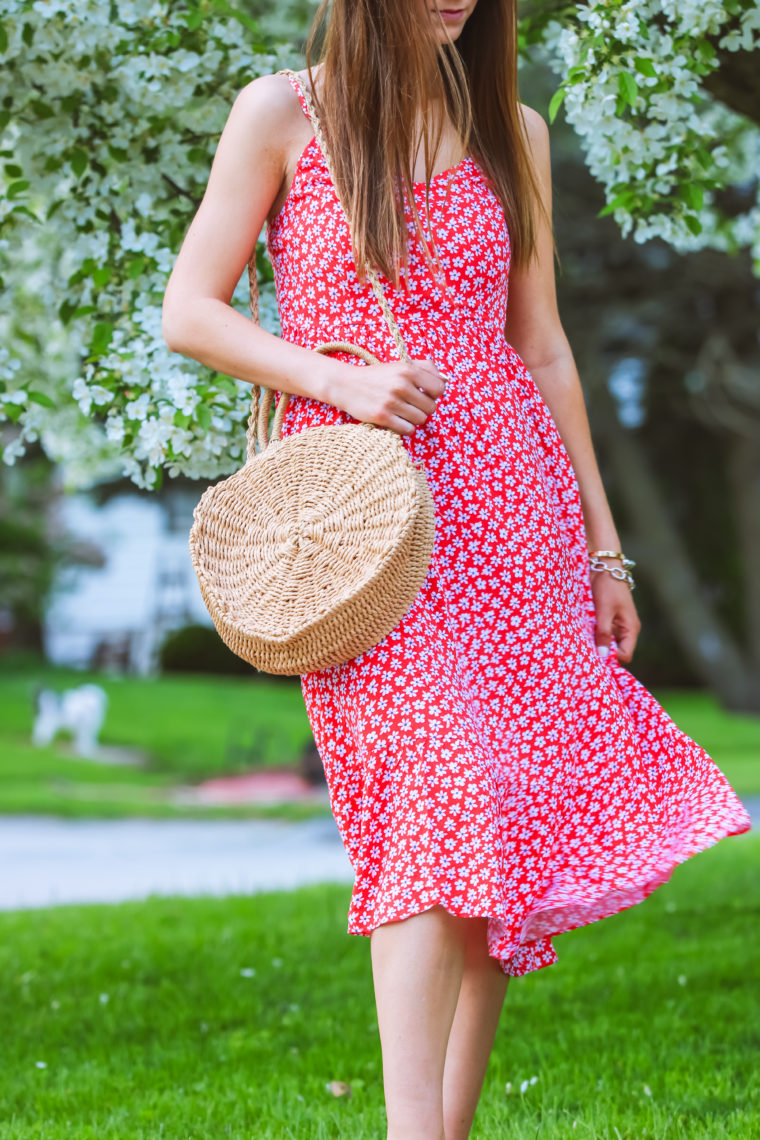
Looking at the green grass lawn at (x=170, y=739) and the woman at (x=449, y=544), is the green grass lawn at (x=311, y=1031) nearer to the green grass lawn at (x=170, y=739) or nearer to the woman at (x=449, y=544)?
the woman at (x=449, y=544)

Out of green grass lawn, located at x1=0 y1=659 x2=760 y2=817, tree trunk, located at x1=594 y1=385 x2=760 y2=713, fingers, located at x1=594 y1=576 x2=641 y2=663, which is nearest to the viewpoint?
fingers, located at x1=594 y1=576 x2=641 y2=663

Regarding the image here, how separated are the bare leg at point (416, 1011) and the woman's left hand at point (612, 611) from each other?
735 mm

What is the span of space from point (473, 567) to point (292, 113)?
81cm

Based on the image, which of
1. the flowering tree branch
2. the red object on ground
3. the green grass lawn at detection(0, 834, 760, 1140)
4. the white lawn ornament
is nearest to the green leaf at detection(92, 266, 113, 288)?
the flowering tree branch

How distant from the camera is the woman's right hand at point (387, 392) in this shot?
6.73ft

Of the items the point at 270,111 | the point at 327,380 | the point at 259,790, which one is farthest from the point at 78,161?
the point at 259,790

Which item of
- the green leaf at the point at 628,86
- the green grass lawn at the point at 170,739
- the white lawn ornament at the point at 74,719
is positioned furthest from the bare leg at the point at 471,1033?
the white lawn ornament at the point at 74,719

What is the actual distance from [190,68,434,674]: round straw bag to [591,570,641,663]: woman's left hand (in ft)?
1.84

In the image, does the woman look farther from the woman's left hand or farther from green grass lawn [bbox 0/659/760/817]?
green grass lawn [bbox 0/659/760/817]

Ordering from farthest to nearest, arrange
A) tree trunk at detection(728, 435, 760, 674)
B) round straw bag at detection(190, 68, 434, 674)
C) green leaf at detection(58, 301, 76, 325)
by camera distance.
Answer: tree trunk at detection(728, 435, 760, 674), green leaf at detection(58, 301, 76, 325), round straw bag at detection(190, 68, 434, 674)

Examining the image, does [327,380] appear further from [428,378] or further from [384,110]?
[384,110]

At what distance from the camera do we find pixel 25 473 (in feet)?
67.8

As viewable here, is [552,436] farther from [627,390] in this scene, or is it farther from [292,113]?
[627,390]

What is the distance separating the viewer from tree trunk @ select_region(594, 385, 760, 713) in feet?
54.7
